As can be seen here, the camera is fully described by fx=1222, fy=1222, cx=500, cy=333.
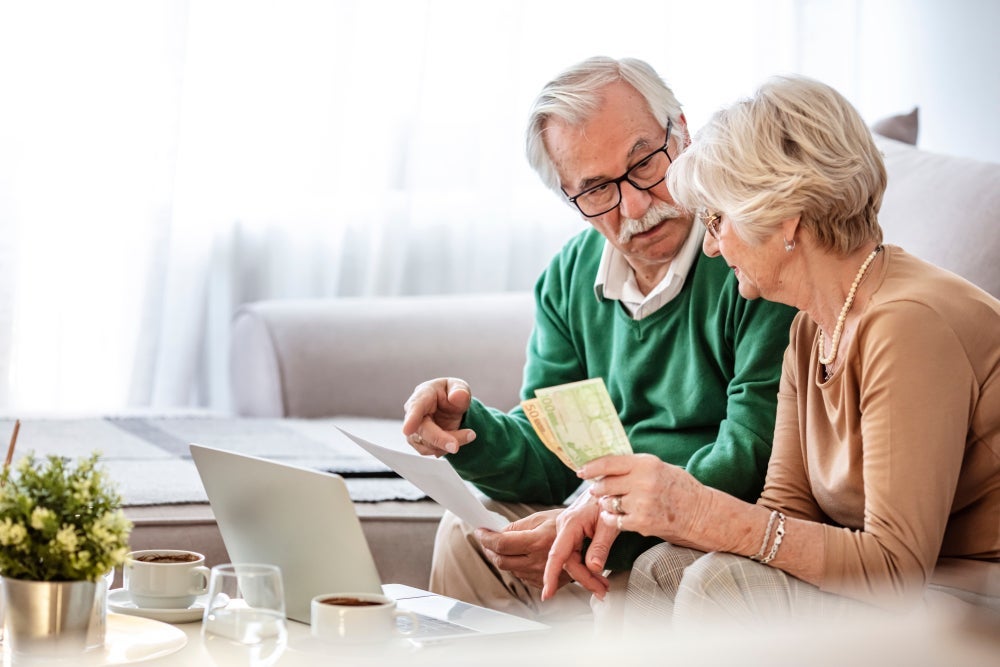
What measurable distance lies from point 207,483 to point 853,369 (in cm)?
72

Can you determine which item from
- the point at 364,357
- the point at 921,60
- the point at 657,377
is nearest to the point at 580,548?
the point at 657,377

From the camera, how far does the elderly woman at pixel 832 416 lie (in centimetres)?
123

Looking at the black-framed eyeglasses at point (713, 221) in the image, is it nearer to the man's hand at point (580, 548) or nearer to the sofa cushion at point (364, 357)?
the man's hand at point (580, 548)

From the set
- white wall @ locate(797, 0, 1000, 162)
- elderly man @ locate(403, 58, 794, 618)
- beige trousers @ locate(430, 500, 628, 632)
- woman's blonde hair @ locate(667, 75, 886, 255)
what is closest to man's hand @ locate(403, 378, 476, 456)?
elderly man @ locate(403, 58, 794, 618)

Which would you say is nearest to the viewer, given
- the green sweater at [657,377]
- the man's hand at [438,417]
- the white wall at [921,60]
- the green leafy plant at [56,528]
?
the green leafy plant at [56,528]

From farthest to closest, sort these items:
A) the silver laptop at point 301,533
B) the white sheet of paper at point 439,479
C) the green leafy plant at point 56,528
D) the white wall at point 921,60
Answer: the white wall at point 921,60
the white sheet of paper at point 439,479
the silver laptop at point 301,533
the green leafy plant at point 56,528

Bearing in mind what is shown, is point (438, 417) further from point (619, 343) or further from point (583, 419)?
point (583, 419)

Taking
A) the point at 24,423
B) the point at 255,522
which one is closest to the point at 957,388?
the point at 255,522

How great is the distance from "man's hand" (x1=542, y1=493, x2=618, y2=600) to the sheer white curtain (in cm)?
185

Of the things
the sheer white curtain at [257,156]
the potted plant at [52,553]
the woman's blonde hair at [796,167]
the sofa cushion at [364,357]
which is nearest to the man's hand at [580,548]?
the woman's blonde hair at [796,167]

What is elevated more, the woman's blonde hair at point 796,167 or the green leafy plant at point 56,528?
the woman's blonde hair at point 796,167

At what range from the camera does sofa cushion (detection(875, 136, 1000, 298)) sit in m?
1.78

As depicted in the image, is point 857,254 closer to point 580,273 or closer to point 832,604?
point 832,604

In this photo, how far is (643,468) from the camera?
1.33 meters
